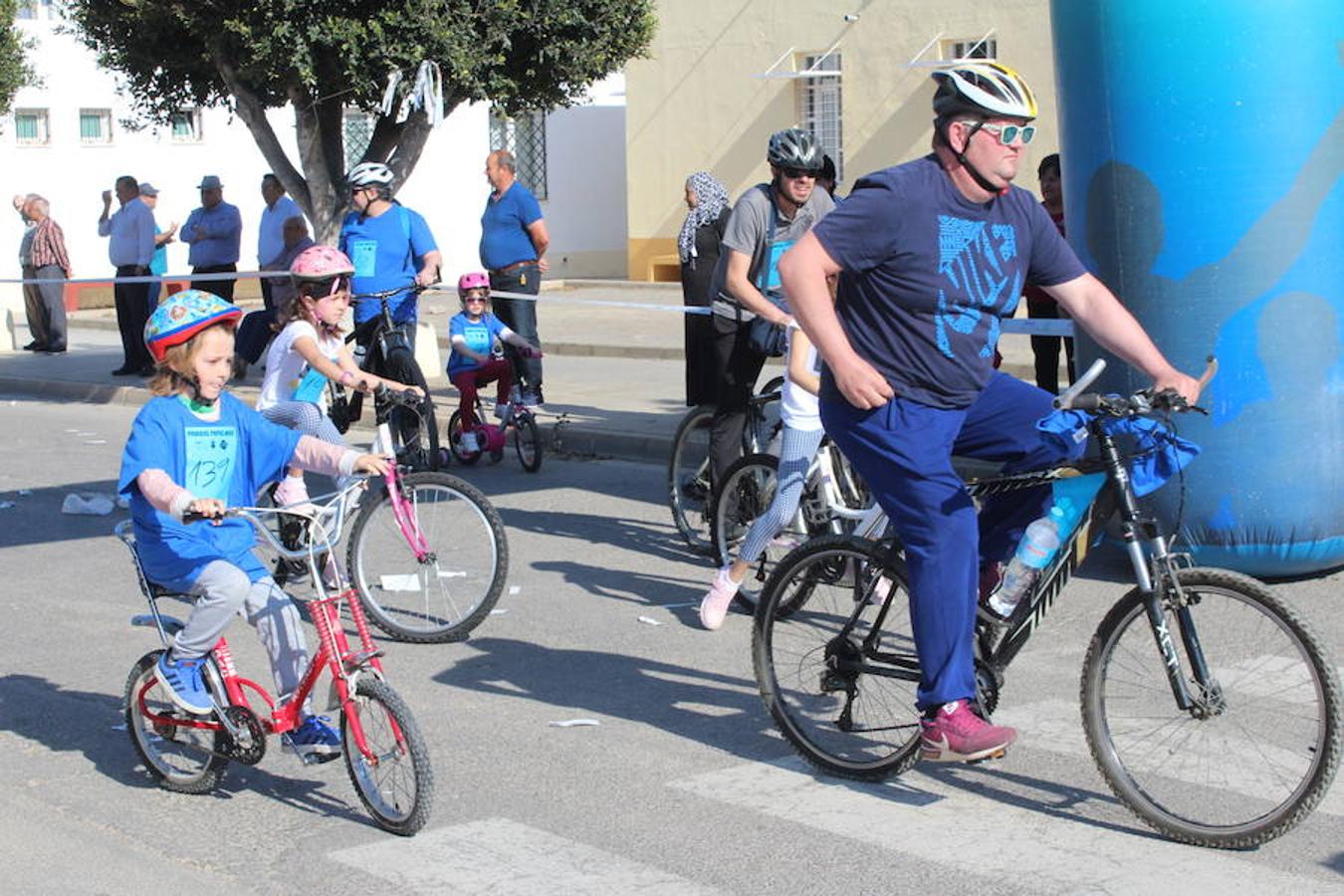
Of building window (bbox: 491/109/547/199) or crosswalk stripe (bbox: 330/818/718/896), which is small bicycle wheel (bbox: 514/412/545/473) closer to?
crosswalk stripe (bbox: 330/818/718/896)

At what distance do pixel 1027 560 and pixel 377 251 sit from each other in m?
7.10

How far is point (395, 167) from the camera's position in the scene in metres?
16.5

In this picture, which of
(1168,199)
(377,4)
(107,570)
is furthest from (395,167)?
(1168,199)

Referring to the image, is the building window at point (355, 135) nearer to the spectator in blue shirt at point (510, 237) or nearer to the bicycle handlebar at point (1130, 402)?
the spectator in blue shirt at point (510, 237)

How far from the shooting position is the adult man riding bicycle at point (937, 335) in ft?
16.7

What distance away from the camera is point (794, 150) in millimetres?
7832

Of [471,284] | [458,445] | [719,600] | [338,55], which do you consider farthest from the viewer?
[338,55]

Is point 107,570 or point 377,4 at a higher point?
point 377,4

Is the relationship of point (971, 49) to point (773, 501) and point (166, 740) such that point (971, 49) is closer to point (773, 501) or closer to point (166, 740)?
point (773, 501)

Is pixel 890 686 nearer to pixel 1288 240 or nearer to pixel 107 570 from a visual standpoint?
pixel 1288 240

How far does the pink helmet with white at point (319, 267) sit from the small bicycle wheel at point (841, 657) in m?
3.47

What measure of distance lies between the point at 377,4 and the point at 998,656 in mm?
11067

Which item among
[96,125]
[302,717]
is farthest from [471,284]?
[96,125]

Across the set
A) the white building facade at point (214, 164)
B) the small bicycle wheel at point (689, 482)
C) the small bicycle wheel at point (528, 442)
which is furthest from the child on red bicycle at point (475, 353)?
the white building facade at point (214, 164)
